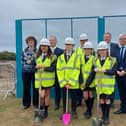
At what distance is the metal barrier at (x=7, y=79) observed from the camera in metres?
Answer: 14.3

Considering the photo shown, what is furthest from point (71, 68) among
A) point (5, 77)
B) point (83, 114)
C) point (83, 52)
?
point (5, 77)

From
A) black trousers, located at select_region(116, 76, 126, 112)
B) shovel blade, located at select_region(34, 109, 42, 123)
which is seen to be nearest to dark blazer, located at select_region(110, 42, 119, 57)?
black trousers, located at select_region(116, 76, 126, 112)

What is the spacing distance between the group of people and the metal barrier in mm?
2986

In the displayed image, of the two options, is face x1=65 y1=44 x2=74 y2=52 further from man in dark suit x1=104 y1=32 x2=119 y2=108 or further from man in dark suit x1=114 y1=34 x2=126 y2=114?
man in dark suit x1=114 y1=34 x2=126 y2=114

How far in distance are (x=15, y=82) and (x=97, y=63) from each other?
4529mm

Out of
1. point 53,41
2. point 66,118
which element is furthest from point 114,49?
point 66,118

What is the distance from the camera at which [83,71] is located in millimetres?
10828

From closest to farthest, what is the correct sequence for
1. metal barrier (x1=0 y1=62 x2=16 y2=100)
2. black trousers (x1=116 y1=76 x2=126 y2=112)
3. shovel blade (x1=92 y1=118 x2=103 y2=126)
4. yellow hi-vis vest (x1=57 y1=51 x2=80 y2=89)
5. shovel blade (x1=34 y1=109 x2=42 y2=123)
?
shovel blade (x1=92 y1=118 x2=103 y2=126), yellow hi-vis vest (x1=57 y1=51 x2=80 y2=89), shovel blade (x1=34 y1=109 x2=42 y2=123), black trousers (x1=116 y1=76 x2=126 y2=112), metal barrier (x1=0 y1=62 x2=16 y2=100)

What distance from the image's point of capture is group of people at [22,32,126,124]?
10.3 metres

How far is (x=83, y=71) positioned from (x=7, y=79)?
5.26 metres

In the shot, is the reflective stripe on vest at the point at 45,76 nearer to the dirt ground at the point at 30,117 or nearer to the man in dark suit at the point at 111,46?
the dirt ground at the point at 30,117

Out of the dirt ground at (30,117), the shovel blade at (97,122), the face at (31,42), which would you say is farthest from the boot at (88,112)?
the face at (31,42)

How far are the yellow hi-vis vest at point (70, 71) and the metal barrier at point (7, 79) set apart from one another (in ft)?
12.2

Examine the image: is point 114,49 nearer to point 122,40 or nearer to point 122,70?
point 122,40
